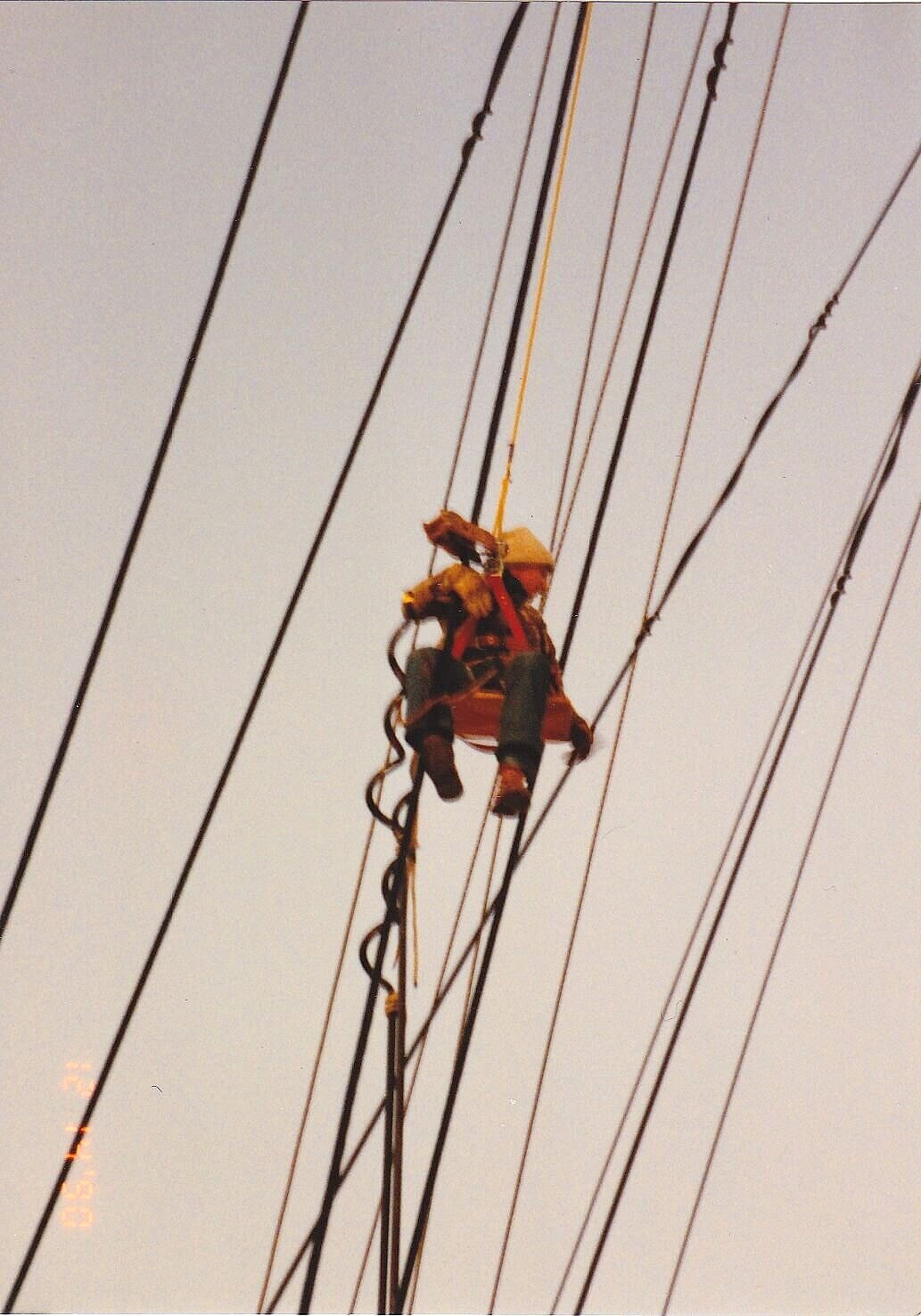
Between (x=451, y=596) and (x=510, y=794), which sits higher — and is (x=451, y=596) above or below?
above

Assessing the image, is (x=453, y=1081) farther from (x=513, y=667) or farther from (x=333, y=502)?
(x=333, y=502)

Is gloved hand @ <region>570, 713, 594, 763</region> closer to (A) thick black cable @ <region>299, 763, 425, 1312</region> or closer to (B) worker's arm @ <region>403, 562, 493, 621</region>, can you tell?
(B) worker's arm @ <region>403, 562, 493, 621</region>

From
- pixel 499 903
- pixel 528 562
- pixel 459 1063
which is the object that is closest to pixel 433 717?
pixel 528 562

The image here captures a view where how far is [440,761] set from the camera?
9.12 feet

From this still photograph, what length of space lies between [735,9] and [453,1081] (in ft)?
11.2

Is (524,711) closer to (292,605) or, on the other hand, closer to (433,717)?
(433,717)

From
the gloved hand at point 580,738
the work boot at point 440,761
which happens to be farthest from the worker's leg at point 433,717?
the gloved hand at point 580,738

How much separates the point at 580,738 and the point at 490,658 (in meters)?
0.31

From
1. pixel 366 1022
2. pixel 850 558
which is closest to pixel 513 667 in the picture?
pixel 366 1022

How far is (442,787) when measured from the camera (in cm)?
282

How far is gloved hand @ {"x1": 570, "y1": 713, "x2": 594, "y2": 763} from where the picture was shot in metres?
3.08

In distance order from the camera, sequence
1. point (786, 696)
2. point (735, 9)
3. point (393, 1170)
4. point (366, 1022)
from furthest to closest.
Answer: point (786, 696)
point (735, 9)
point (366, 1022)
point (393, 1170)

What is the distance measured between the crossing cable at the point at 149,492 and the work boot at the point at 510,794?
1.36 metres

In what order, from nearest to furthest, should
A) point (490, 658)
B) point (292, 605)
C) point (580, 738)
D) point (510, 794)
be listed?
point (510, 794) → point (490, 658) → point (580, 738) → point (292, 605)
